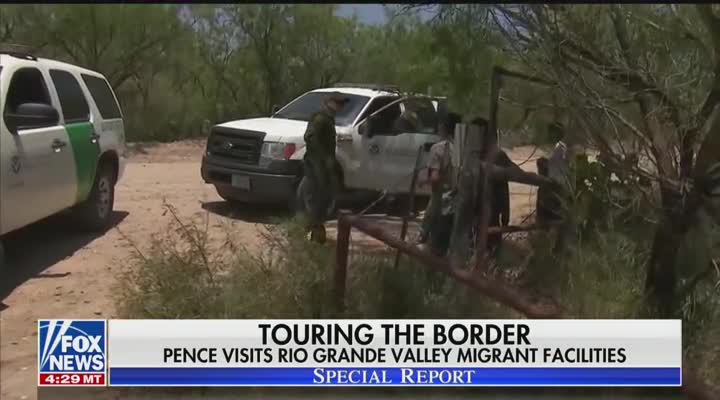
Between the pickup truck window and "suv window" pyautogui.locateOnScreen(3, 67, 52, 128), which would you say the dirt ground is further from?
the pickup truck window

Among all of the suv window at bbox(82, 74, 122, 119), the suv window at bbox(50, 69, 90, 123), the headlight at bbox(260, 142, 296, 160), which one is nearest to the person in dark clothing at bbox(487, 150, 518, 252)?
the headlight at bbox(260, 142, 296, 160)

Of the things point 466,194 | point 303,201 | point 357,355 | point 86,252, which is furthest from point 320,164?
point 357,355

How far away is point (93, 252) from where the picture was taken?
664cm

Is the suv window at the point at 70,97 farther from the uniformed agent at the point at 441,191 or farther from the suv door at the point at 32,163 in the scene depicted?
the uniformed agent at the point at 441,191

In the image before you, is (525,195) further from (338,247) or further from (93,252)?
(93,252)

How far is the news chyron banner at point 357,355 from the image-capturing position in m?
4.18

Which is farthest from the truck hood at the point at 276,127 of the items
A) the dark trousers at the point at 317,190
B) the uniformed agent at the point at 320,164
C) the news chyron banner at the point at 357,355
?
the news chyron banner at the point at 357,355

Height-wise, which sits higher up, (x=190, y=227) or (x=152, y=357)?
(x=190, y=227)

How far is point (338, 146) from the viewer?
23.4 feet

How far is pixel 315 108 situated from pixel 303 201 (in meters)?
1.27

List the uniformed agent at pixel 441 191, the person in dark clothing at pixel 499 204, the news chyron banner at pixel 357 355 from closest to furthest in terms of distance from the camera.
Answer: the news chyron banner at pixel 357 355
the person in dark clothing at pixel 499 204
the uniformed agent at pixel 441 191

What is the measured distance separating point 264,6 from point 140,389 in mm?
3932

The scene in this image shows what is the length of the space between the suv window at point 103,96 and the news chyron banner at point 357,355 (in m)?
4.03

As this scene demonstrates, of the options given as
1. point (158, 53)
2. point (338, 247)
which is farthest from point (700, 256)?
point (158, 53)
